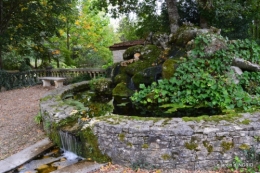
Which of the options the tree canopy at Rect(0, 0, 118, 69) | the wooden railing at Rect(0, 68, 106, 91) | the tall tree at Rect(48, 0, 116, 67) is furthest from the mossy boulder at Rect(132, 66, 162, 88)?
the tall tree at Rect(48, 0, 116, 67)

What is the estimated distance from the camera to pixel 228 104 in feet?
14.6

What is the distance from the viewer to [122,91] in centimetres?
627

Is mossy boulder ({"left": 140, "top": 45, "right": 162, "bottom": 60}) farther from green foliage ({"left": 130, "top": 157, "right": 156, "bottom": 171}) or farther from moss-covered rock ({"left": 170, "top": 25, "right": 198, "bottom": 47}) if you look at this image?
green foliage ({"left": 130, "top": 157, "right": 156, "bottom": 171})

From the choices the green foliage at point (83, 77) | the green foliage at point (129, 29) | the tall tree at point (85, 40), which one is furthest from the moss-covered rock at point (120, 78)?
the tall tree at point (85, 40)

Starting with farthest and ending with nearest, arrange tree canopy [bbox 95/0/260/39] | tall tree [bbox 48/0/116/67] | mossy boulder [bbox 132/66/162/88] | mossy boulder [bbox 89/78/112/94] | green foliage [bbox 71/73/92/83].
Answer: tall tree [bbox 48/0/116/67], green foliage [bbox 71/73/92/83], tree canopy [bbox 95/0/260/39], mossy boulder [bbox 89/78/112/94], mossy boulder [bbox 132/66/162/88]

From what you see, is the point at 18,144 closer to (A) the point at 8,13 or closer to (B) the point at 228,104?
(B) the point at 228,104

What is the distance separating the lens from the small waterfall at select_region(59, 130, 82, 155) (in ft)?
11.8

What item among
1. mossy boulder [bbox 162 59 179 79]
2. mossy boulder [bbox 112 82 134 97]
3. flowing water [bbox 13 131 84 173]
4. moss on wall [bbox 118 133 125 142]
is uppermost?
mossy boulder [bbox 162 59 179 79]

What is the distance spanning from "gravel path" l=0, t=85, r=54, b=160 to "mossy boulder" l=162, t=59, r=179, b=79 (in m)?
3.12

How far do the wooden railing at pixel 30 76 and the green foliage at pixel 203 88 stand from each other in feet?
16.1

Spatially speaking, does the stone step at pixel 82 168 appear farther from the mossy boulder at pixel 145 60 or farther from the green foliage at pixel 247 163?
the mossy boulder at pixel 145 60

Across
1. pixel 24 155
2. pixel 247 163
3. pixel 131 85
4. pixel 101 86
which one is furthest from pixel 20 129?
pixel 247 163

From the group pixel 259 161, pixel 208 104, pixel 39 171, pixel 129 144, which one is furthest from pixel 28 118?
pixel 259 161

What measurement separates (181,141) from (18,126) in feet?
13.3
